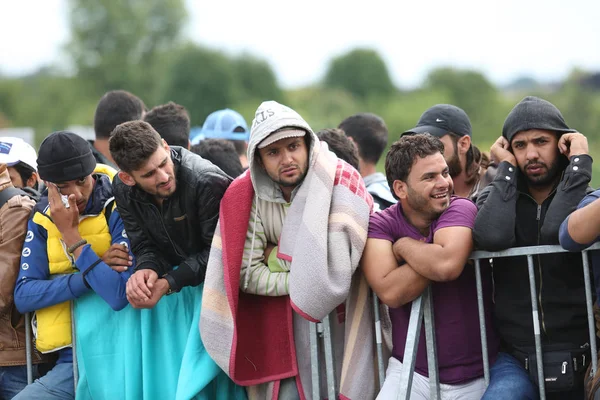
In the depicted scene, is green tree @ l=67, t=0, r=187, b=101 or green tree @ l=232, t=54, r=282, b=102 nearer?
green tree @ l=232, t=54, r=282, b=102

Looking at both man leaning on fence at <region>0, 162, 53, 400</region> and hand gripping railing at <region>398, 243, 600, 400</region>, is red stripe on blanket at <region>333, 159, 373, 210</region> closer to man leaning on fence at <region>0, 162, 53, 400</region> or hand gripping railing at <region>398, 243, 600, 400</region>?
hand gripping railing at <region>398, 243, 600, 400</region>

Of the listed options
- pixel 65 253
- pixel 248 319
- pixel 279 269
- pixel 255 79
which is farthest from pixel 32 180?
pixel 255 79

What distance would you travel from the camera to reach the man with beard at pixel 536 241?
428 centimetres

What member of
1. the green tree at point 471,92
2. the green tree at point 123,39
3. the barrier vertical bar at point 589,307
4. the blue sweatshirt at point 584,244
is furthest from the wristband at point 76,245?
the green tree at point 123,39

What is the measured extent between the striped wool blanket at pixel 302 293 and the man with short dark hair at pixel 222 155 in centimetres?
141

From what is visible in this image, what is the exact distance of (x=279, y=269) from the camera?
15.6 ft

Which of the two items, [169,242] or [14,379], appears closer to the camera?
[169,242]

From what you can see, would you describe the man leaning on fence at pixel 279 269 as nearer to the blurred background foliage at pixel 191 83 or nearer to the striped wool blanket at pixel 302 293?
the striped wool blanket at pixel 302 293

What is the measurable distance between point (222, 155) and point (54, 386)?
2.05 metres

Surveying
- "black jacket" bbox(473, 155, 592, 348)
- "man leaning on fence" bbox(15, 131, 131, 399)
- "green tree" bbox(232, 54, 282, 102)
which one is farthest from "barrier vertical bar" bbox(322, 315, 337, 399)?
"green tree" bbox(232, 54, 282, 102)

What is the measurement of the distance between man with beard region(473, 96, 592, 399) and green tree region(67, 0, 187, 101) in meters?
70.4

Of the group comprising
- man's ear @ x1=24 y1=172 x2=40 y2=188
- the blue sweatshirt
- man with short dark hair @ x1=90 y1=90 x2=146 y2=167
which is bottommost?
the blue sweatshirt

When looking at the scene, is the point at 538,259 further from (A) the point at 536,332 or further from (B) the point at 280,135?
(B) the point at 280,135

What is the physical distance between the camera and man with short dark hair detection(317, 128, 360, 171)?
Result: 5.68 metres
